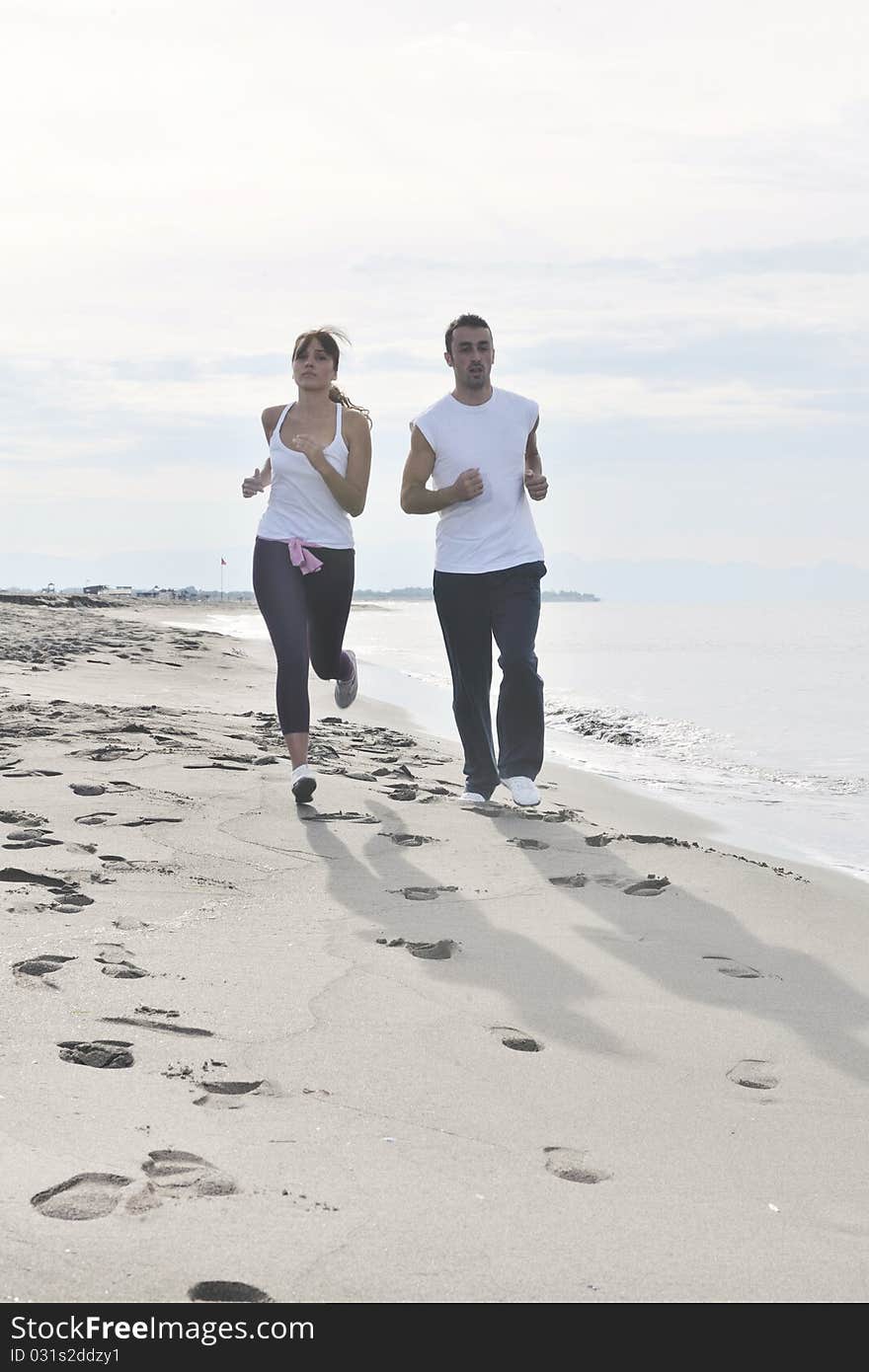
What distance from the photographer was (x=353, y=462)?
18.1 ft

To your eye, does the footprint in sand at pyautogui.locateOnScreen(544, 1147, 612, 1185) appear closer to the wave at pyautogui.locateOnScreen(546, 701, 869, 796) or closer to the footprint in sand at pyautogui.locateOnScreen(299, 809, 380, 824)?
the footprint in sand at pyautogui.locateOnScreen(299, 809, 380, 824)

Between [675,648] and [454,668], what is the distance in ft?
85.8

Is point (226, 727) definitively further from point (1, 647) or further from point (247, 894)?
point (1, 647)

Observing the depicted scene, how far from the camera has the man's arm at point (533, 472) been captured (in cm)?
560

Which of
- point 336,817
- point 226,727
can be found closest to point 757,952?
point 336,817

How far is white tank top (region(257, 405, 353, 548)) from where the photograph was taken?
217 inches

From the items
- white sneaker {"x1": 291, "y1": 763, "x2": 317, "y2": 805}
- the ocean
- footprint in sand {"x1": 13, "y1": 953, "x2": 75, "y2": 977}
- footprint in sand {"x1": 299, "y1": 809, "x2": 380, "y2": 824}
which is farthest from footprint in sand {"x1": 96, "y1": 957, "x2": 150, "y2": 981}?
the ocean

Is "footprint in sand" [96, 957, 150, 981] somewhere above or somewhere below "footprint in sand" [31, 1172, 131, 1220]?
below

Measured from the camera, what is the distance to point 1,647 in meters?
13.1

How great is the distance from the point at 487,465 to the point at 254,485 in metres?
1.03

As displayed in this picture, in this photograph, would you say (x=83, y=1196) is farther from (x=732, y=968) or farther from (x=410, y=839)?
(x=410, y=839)

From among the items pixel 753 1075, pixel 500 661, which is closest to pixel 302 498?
pixel 500 661

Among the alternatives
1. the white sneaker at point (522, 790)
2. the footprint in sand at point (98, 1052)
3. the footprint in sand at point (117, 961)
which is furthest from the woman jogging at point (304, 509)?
the footprint in sand at point (98, 1052)

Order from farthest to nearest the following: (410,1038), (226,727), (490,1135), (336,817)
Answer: (226,727), (336,817), (410,1038), (490,1135)
